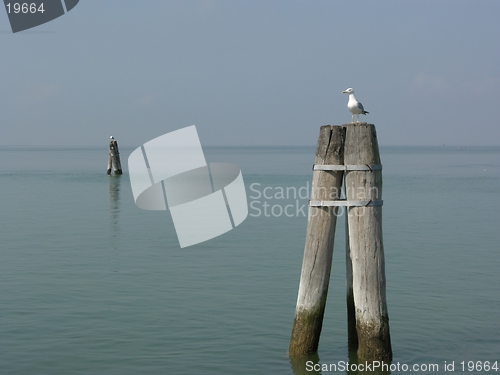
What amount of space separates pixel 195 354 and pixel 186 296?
308 centimetres

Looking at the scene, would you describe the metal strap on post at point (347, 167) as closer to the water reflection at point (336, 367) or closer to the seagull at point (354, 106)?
the seagull at point (354, 106)

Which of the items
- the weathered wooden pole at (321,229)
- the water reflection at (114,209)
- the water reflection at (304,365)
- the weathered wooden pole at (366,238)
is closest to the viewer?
the weathered wooden pole at (366,238)

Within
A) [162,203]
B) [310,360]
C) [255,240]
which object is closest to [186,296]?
[310,360]

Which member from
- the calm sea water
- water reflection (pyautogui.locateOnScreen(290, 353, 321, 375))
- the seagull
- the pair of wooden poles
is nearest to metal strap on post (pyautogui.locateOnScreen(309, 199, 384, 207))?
the pair of wooden poles

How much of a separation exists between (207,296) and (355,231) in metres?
4.98

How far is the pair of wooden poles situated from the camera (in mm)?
7684

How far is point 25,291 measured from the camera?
40.3ft

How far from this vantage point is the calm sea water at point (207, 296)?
29.7 ft

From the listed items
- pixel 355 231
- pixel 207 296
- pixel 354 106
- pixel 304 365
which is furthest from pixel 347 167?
pixel 207 296

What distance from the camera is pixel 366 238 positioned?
768 centimetres

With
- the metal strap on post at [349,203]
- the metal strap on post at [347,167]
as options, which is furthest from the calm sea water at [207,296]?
the metal strap on post at [347,167]

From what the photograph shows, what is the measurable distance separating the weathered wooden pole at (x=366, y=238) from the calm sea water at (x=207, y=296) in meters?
1.16

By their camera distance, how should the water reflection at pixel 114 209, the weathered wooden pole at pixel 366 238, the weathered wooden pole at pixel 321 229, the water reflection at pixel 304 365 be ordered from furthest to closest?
the water reflection at pixel 114 209
the water reflection at pixel 304 365
the weathered wooden pole at pixel 321 229
the weathered wooden pole at pixel 366 238

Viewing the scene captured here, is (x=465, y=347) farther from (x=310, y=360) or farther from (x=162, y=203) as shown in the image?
(x=162, y=203)
